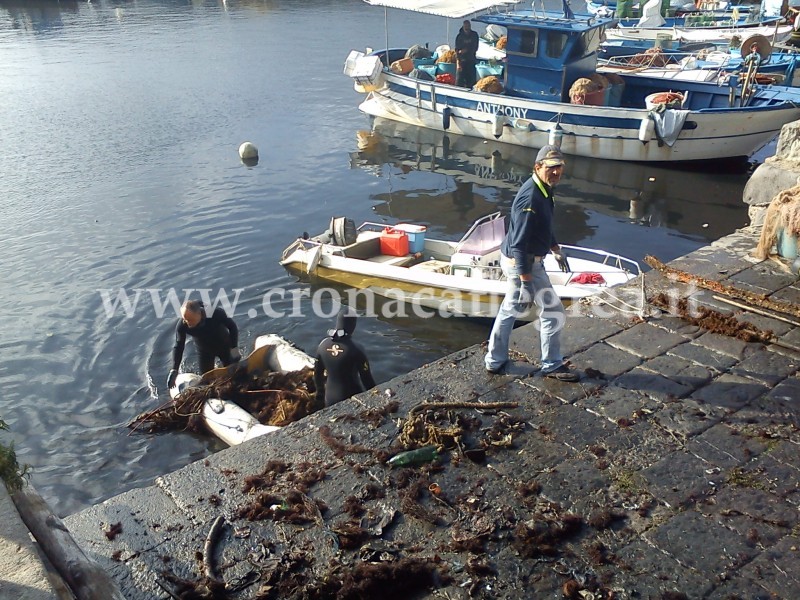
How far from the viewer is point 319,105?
23453 millimetres

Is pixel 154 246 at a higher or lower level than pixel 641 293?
lower

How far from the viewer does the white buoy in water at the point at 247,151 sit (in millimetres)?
18266

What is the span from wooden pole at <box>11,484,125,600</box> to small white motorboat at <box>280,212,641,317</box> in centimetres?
716

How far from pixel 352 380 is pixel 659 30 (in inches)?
987

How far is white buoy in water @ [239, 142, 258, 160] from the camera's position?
18266mm

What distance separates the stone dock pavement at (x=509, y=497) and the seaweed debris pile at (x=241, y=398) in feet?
7.39

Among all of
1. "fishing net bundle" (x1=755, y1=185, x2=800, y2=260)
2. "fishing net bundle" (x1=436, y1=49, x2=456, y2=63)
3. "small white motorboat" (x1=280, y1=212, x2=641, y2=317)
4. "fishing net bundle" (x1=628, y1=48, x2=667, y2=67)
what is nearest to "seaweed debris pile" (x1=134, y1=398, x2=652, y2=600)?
"fishing net bundle" (x1=755, y1=185, x2=800, y2=260)

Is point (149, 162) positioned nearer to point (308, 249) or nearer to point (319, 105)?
point (319, 105)

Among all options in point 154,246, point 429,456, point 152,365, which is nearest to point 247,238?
point 154,246

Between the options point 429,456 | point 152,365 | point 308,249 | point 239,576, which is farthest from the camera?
point 308,249

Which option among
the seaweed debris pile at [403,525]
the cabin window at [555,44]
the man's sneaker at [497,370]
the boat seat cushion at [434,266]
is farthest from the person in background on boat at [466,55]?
the seaweed debris pile at [403,525]

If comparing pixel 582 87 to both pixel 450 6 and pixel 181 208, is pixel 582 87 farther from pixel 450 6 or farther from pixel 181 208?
pixel 181 208

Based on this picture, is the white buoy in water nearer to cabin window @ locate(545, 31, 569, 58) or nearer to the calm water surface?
the calm water surface
